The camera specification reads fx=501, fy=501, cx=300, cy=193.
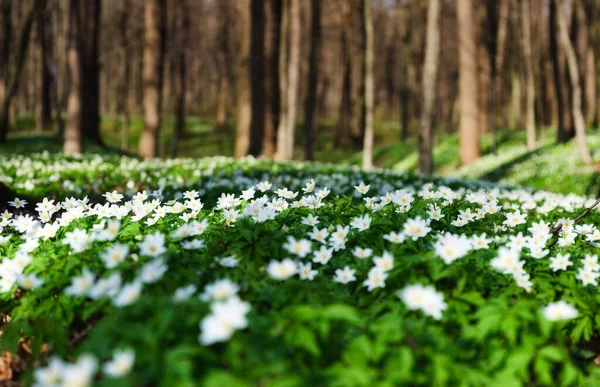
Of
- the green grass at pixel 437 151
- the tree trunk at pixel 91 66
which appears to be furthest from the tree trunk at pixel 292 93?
the tree trunk at pixel 91 66

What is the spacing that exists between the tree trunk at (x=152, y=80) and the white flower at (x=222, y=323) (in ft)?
52.3

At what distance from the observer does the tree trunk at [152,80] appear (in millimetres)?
16828

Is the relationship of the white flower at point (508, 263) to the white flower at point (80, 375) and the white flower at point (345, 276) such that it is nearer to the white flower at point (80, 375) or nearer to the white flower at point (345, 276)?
the white flower at point (345, 276)

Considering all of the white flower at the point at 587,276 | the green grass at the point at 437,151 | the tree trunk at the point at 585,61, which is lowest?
the green grass at the point at 437,151

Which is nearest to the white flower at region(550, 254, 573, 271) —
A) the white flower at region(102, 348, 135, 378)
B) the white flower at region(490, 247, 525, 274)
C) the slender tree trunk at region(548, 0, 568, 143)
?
the white flower at region(490, 247, 525, 274)

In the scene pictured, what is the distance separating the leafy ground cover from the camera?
181 centimetres

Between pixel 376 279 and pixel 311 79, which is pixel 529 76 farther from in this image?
pixel 376 279

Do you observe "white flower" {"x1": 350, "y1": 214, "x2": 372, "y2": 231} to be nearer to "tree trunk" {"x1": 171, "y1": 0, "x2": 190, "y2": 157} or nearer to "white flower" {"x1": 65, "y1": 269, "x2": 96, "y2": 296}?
"white flower" {"x1": 65, "y1": 269, "x2": 96, "y2": 296}

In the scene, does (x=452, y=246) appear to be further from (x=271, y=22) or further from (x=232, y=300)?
(x=271, y=22)

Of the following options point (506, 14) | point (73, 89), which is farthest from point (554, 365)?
point (506, 14)

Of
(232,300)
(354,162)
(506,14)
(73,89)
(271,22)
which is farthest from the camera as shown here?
(506,14)

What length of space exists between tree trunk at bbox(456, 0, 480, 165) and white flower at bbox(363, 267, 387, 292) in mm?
17379

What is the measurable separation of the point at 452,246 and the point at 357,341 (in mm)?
903

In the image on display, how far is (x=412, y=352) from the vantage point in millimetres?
1956
